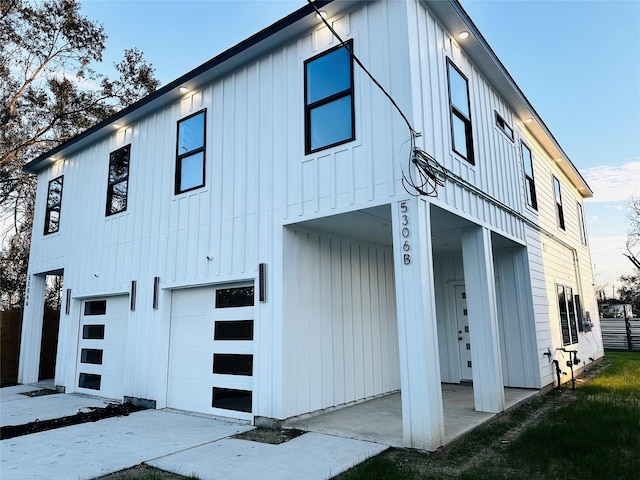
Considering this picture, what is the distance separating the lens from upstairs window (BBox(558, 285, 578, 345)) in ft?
30.9

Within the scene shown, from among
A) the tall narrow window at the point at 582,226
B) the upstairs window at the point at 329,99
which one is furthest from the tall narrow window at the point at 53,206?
the tall narrow window at the point at 582,226

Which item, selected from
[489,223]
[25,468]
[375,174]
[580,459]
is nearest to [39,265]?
[25,468]

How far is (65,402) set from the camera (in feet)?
25.1

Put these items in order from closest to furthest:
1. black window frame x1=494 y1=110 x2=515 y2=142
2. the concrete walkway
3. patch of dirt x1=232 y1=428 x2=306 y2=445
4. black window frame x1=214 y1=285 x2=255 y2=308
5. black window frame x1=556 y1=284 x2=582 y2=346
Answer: the concrete walkway
patch of dirt x1=232 y1=428 x2=306 y2=445
black window frame x1=214 y1=285 x2=255 y2=308
black window frame x1=494 y1=110 x2=515 y2=142
black window frame x1=556 y1=284 x2=582 y2=346

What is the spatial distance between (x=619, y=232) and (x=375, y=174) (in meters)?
31.0

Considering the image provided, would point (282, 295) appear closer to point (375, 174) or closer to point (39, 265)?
point (375, 174)

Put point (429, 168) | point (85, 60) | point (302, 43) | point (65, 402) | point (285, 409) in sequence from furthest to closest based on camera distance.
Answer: point (85, 60) → point (65, 402) → point (302, 43) → point (285, 409) → point (429, 168)

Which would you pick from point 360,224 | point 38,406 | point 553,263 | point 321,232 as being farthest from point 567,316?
point 38,406

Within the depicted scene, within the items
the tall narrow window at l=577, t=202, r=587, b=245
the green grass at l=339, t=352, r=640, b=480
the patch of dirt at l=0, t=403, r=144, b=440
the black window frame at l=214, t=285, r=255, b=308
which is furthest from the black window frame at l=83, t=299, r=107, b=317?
the tall narrow window at l=577, t=202, r=587, b=245

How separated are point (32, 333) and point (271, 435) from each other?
28.5ft

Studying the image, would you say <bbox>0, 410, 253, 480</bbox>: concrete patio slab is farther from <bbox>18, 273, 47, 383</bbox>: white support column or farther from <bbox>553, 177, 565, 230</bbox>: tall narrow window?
<bbox>553, 177, 565, 230</bbox>: tall narrow window

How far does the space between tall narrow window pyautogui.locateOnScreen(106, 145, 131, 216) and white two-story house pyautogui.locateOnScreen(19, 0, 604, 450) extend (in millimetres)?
58

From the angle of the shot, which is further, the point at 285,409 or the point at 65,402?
the point at 65,402

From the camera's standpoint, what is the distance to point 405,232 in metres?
4.64
